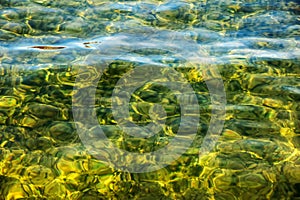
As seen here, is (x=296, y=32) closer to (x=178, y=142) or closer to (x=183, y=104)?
(x=183, y=104)

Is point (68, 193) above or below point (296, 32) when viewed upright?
below

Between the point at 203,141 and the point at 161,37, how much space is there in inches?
80.4

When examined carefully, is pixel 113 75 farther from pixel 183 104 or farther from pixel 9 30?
pixel 9 30

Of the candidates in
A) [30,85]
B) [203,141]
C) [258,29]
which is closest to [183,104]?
[203,141]

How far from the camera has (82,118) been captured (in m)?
4.12

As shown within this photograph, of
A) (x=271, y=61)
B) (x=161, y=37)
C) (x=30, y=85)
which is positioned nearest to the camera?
(x=30, y=85)

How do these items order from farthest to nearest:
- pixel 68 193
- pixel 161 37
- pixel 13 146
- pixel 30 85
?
pixel 161 37 < pixel 30 85 < pixel 13 146 < pixel 68 193

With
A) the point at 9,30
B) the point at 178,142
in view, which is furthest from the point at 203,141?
the point at 9,30

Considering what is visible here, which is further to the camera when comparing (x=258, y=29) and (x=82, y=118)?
(x=258, y=29)

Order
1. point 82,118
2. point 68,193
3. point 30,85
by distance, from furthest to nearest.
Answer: point 30,85 → point 82,118 → point 68,193

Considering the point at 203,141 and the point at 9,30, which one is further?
the point at 9,30

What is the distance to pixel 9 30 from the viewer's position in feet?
18.3

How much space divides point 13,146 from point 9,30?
2.33 metres

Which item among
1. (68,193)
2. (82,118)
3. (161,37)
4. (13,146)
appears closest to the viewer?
(68,193)
